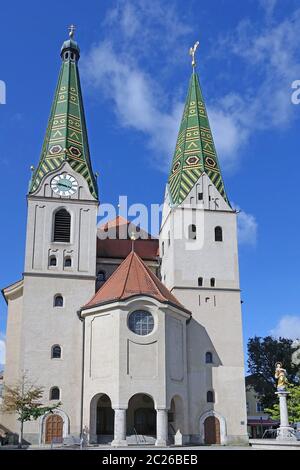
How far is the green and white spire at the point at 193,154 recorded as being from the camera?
44000mm

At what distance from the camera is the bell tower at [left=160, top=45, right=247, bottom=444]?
124ft

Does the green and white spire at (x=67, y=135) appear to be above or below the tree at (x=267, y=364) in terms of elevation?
above

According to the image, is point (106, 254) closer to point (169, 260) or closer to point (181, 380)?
point (169, 260)

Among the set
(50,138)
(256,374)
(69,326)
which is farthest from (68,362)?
(256,374)

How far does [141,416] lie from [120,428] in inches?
166

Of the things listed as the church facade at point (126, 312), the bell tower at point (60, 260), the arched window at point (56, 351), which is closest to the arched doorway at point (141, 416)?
the church facade at point (126, 312)

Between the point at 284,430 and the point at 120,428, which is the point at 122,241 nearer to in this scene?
the point at 120,428

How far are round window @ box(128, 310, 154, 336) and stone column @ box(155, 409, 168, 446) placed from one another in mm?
4811

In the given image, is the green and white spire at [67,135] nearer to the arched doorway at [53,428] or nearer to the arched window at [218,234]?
the arched window at [218,234]

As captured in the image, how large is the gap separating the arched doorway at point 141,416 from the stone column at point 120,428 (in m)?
3.09

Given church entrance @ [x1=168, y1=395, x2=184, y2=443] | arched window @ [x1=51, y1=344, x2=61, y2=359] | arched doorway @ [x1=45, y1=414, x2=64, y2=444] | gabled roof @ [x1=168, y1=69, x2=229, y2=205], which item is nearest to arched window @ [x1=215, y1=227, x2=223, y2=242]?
gabled roof @ [x1=168, y1=69, x2=229, y2=205]

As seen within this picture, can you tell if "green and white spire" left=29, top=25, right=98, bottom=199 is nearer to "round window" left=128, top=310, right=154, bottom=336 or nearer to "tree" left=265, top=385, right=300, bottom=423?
"round window" left=128, top=310, right=154, bottom=336

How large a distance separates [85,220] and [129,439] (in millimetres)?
15723
